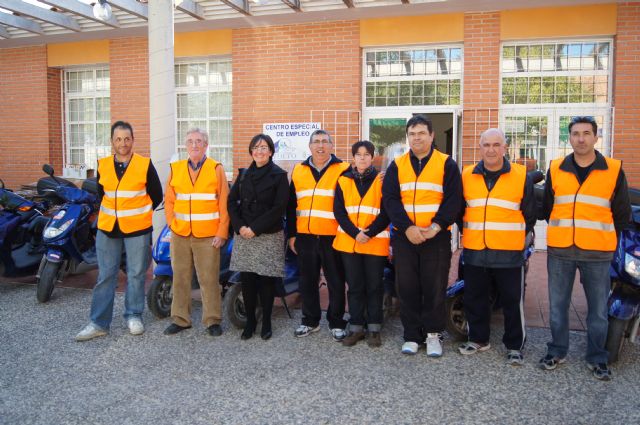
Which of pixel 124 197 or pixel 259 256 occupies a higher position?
pixel 124 197

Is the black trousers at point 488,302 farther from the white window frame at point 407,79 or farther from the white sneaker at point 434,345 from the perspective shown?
the white window frame at point 407,79

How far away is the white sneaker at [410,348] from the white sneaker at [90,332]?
2497 millimetres

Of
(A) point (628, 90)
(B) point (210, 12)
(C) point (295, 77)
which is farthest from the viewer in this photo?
(C) point (295, 77)

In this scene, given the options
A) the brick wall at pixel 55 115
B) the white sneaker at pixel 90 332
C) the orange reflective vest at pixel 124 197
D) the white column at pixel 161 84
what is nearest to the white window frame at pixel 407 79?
the white column at pixel 161 84

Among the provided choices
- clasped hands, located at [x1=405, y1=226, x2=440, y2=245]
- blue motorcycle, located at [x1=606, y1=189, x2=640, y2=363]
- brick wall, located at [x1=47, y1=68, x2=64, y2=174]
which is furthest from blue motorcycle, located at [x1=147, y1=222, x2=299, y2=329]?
brick wall, located at [x1=47, y1=68, x2=64, y2=174]

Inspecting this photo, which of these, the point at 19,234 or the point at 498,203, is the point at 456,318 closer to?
the point at 498,203

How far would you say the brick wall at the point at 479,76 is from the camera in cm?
823

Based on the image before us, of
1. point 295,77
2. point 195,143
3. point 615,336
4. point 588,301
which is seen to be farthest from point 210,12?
point 615,336

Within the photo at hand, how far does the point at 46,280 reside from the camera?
5539 millimetres

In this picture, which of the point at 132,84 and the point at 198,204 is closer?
the point at 198,204

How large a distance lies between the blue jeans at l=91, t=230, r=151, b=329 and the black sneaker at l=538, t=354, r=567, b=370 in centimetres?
327

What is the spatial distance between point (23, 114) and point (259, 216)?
886 centimetres

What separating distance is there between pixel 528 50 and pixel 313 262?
583cm

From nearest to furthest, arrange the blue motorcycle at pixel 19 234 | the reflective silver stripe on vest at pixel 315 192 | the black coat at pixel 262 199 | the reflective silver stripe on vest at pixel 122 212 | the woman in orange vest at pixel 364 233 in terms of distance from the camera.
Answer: the woman in orange vest at pixel 364 233
the black coat at pixel 262 199
the reflective silver stripe on vest at pixel 315 192
the reflective silver stripe on vest at pixel 122 212
the blue motorcycle at pixel 19 234
